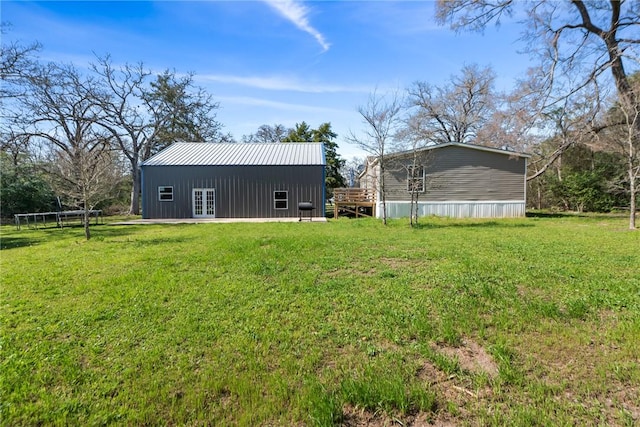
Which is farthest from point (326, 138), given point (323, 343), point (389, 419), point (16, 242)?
point (389, 419)

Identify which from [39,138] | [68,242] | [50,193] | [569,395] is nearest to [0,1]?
[68,242]

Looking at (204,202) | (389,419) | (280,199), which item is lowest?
(389,419)

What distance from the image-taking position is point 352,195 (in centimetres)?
1795

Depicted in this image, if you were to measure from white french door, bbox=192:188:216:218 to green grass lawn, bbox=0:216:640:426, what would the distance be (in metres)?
12.1

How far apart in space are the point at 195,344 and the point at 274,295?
4.31ft

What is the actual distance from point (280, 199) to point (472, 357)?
1538 centimetres

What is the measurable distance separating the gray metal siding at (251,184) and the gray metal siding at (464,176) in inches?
162

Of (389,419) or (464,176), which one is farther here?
(464,176)

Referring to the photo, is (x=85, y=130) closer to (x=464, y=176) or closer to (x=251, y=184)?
(x=251, y=184)

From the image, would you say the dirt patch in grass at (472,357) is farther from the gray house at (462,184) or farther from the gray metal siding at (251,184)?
the gray metal siding at (251,184)

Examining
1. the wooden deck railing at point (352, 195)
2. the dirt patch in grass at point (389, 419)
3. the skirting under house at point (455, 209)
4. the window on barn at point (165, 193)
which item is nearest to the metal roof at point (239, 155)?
the window on barn at point (165, 193)

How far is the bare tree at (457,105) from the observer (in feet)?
89.8

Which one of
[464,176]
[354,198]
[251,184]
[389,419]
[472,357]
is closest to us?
[389,419]

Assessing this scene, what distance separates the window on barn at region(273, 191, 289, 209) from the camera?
17531 mm
